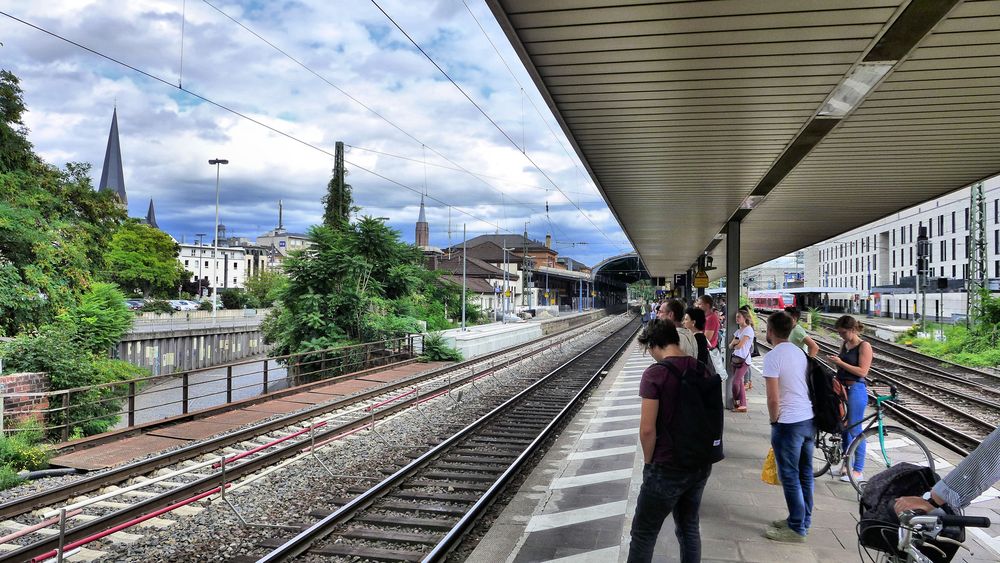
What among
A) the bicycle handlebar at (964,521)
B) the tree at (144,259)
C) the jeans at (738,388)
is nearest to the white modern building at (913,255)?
the jeans at (738,388)

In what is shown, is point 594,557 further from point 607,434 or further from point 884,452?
point 607,434

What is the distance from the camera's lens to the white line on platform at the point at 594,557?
496cm

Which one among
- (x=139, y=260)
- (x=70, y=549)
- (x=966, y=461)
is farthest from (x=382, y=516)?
(x=139, y=260)

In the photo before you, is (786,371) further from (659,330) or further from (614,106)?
(614,106)

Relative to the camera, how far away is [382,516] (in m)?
6.64

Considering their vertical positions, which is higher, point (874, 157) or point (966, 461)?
point (874, 157)

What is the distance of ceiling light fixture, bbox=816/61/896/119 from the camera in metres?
5.19

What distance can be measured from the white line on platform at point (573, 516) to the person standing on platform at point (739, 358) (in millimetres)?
4779

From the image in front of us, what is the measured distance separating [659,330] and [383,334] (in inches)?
828

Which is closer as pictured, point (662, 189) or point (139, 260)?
point (662, 189)

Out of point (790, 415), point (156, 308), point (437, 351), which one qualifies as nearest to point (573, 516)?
point (790, 415)

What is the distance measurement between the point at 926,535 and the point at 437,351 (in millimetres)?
21496

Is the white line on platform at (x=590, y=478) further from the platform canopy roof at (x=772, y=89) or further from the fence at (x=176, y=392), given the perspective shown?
the fence at (x=176, y=392)

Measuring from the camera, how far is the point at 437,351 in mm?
23875
